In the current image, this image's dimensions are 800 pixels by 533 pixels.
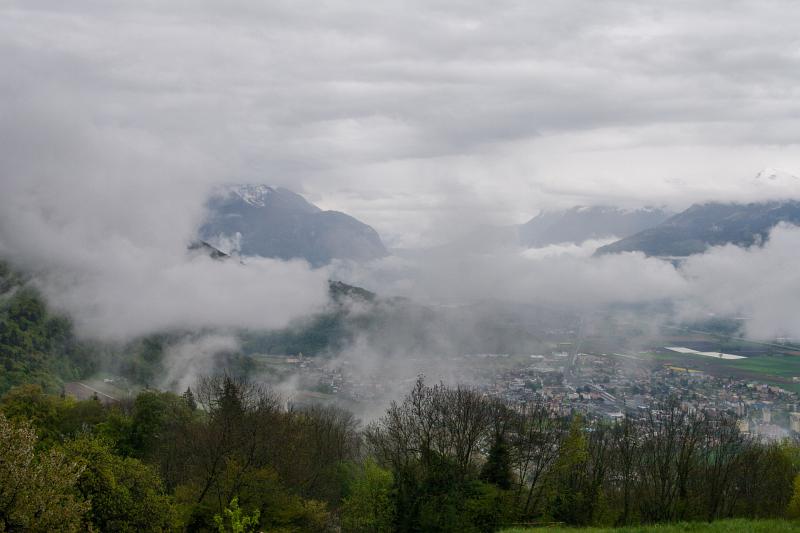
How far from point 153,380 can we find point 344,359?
53.1 metres

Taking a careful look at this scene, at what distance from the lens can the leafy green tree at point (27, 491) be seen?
1784cm

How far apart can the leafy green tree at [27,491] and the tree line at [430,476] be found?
3.57m

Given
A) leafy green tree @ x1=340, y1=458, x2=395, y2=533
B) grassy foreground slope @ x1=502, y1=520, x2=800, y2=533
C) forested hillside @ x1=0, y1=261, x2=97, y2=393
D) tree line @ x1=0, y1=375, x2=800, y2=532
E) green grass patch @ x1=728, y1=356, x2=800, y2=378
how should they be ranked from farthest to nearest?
green grass patch @ x1=728, y1=356, x2=800, y2=378
forested hillside @ x1=0, y1=261, x2=97, y2=393
leafy green tree @ x1=340, y1=458, x2=395, y2=533
tree line @ x1=0, y1=375, x2=800, y2=532
grassy foreground slope @ x1=502, y1=520, x2=800, y2=533

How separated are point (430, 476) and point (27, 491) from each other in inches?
882

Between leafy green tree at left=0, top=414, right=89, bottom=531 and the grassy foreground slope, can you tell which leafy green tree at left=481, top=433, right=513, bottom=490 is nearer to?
the grassy foreground slope

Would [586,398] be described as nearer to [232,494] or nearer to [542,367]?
[542,367]

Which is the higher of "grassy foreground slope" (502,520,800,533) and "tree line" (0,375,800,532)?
"grassy foreground slope" (502,520,800,533)

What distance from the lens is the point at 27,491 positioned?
18.0 m

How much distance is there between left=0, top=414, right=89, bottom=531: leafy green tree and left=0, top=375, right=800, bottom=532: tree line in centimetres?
357

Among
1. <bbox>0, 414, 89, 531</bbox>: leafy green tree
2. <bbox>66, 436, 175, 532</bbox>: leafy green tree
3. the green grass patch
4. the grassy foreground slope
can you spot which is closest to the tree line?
<bbox>66, 436, 175, 532</bbox>: leafy green tree

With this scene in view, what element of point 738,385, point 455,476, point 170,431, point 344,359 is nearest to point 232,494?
point 455,476

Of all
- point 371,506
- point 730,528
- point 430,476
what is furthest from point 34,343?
point 730,528

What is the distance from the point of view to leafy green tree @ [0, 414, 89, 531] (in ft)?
58.5

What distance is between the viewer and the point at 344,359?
176125mm
